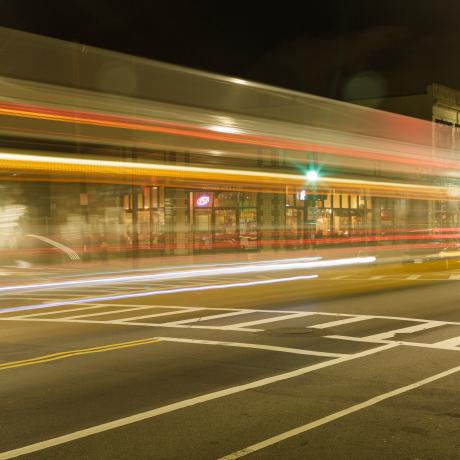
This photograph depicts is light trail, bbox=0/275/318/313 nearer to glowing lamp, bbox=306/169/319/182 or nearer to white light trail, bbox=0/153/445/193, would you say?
white light trail, bbox=0/153/445/193

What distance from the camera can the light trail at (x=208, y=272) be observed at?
12.9 metres

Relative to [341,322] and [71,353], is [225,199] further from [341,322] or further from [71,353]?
[71,353]

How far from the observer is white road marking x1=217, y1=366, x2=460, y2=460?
5.22 meters

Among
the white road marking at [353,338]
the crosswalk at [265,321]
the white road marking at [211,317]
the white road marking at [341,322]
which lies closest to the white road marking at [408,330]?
the crosswalk at [265,321]

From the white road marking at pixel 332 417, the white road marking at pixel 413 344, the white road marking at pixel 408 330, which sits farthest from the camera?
the white road marking at pixel 408 330

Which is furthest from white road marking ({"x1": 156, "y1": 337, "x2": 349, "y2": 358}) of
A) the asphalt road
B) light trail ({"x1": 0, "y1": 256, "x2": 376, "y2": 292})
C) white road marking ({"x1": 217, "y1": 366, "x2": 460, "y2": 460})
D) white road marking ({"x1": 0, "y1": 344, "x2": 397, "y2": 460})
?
light trail ({"x1": 0, "y1": 256, "x2": 376, "y2": 292})

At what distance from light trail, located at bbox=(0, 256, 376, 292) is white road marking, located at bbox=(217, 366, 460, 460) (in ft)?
24.4

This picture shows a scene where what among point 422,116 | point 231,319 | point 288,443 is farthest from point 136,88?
point 422,116

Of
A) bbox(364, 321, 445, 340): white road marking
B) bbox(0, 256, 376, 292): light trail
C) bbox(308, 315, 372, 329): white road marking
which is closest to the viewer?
bbox(364, 321, 445, 340): white road marking

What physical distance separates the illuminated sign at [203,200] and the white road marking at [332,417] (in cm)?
760

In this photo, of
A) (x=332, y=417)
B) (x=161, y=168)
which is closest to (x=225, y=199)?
(x=161, y=168)

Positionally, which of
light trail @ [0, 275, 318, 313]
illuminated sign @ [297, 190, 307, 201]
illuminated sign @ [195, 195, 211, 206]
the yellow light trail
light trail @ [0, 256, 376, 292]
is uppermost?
the yellow light trail

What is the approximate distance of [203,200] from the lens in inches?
566

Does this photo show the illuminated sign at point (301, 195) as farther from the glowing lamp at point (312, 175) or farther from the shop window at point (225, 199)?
the shop window at point (225, 199)
